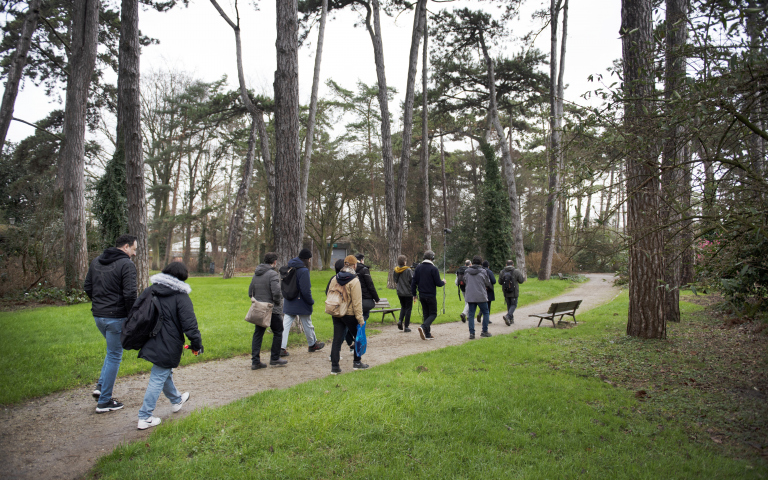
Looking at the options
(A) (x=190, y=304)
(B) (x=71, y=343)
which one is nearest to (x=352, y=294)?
(A) (x=190, y=304)

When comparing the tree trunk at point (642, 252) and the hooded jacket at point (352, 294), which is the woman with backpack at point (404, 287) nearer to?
the hooded jacket at point (352, 294)

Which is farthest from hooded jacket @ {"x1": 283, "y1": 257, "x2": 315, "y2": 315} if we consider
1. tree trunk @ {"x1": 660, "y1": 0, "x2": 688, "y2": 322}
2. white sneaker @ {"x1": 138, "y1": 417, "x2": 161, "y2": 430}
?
tree trunk @ {"x1": 660, "y1": 0, "x2": 688, "y2": 322}

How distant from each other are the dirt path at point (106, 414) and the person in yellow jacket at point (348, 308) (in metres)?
0.35

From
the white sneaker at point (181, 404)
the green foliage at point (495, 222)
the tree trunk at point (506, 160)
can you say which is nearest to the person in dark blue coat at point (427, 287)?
the white sneaker at point (181, 404)

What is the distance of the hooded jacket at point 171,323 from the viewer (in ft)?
13.7

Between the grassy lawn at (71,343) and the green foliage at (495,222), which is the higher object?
the green foliage at (495,222)

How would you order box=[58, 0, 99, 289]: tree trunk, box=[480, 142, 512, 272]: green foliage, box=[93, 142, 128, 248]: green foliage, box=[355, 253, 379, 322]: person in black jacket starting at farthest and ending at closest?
1. box=[480, 142, 512, 272]: green foliage
2. box=[93, 142, 128, 248]: green foliage
3. box=[58, 0, 99, 289]: tree trunk
4. box=[355, 253, 379, 322]: person in black jacket

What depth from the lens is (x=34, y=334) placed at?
26.6ft

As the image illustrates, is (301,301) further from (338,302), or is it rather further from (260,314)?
(338,302)

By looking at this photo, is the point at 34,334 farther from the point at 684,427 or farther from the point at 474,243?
the point at 474,243

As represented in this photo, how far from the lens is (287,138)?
9.00 metres

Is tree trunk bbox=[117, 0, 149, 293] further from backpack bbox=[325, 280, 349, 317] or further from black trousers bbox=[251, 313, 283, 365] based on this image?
backpack bbox=[325, 280, 349, 317]

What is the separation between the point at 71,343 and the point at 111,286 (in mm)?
3874

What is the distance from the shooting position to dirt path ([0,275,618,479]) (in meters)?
3.59
